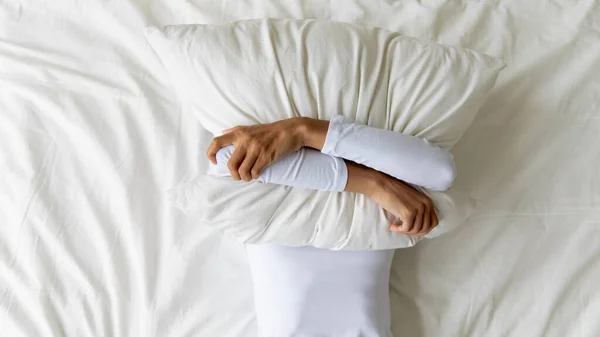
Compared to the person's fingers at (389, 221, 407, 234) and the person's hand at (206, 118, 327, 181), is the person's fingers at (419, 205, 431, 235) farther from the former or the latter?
the person's hand at (206, 118, 327, 181)

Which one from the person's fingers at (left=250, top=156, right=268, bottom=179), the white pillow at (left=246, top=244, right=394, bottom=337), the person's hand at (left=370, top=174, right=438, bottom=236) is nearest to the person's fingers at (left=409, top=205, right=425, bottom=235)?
the person's hand at (left=370, top=174, right=438, bottom=236)

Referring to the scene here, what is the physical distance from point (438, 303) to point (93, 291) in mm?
702

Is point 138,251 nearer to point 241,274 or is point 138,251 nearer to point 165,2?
point 241,274

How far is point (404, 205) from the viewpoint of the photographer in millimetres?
844

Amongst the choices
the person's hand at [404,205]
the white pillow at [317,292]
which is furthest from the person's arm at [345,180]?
the white pillow at [317,292]

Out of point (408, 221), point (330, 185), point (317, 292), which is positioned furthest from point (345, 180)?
point (317, 292)

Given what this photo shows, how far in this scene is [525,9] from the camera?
117 cm

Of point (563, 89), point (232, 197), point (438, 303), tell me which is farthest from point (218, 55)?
point (563, 89)

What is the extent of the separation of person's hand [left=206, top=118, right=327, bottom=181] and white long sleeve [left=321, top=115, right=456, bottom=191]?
0.17 ft

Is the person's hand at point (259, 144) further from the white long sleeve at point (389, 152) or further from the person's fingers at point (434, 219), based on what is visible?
the person's fingers at point (434, 219)

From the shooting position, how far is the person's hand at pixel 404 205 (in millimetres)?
846

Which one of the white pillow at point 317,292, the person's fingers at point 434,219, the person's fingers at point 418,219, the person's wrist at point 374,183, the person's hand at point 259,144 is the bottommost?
the white pillow at point 317,292

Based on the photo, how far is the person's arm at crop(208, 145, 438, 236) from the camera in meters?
0.83

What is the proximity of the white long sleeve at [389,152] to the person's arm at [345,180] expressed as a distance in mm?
22
